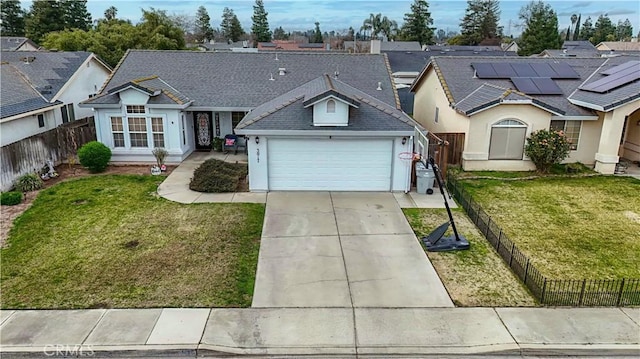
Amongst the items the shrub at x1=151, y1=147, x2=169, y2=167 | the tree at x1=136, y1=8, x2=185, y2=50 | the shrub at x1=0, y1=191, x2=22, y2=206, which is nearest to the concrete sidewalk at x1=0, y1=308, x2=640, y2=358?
the shrub at x1=0, y1=191, x2=22, y2=206

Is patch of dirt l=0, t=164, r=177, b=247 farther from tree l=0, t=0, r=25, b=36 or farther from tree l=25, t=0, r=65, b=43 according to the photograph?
tree l=0, t=0, r=25, b=36

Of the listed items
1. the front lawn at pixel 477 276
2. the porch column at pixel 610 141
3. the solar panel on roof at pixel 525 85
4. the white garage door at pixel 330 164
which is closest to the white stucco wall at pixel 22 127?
the white garage door at pixel 330 164

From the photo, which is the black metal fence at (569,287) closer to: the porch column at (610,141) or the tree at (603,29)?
the porch column at (610,141)

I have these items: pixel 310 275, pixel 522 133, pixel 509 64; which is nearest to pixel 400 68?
pixel 509 64

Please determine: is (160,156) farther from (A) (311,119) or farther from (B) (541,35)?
(B) (541,35)

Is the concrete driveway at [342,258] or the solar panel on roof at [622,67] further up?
the solar panel on roof at [622,67]

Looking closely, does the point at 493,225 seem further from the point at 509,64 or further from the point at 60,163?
the point at 60,163
